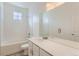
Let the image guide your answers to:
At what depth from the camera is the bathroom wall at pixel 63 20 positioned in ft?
4.53

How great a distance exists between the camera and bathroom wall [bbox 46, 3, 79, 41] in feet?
4.53

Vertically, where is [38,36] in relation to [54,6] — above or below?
below

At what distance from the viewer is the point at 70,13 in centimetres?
140

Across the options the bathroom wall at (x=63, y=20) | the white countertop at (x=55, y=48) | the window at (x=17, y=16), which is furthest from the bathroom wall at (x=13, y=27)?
the bathroom wall at (x=63, y=20)

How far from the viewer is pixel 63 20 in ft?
4.79

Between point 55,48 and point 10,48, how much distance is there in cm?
71

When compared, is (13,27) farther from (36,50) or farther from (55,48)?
(55,48)

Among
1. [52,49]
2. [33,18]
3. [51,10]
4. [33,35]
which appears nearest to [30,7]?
[33,18]

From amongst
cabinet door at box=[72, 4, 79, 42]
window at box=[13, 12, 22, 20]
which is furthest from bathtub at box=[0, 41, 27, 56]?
cabinet door at box=[72, 4, 79, 42]

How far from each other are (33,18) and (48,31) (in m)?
0.32

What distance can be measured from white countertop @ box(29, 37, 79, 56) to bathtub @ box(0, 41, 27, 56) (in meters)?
→ 0.22

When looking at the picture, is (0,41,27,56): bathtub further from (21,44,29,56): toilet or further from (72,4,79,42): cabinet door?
(72,4,79,42): cabinet door

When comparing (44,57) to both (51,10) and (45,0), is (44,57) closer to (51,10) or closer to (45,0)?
(51,10)

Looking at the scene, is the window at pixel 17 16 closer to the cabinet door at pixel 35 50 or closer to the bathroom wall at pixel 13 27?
the bathroom wall at pixel 13 27
